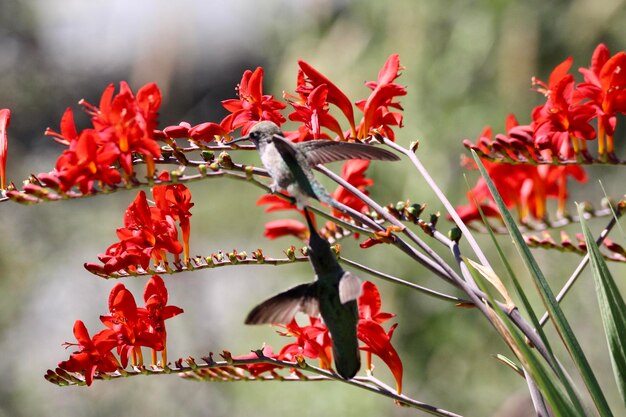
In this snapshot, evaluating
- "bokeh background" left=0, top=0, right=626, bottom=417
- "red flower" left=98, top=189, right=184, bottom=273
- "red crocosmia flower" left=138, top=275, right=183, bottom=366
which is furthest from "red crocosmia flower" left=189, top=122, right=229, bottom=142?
"bokeh background" left=0, top=0, right=626, bottom=417

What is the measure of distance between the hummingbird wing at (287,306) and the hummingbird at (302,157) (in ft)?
0.35

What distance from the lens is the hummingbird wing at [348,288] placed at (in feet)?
3.06

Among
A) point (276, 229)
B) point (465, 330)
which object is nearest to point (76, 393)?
point (465, 330)

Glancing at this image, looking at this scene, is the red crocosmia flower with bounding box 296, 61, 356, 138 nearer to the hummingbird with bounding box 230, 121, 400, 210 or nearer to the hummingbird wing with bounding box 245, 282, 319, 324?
the hummingbird with bounding box 230, 121, 400, 210

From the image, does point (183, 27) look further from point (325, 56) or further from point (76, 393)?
point (76, 393)

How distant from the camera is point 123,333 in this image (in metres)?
1.21

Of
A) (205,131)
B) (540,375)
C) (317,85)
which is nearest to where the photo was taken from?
(540,375)

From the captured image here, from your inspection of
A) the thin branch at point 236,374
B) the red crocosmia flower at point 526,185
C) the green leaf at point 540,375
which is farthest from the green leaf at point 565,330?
the red crocosmia flower at point 526,185

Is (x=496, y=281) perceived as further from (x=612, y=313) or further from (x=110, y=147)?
(x=110, y=147)

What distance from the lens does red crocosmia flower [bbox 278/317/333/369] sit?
3.96 feet

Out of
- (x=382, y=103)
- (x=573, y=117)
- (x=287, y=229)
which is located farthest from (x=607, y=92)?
(x=287, y=229)

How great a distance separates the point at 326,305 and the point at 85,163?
35cm

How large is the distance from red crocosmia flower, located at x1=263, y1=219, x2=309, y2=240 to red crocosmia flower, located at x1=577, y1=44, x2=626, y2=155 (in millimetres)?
528

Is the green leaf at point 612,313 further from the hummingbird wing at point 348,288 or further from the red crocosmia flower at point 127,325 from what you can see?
the red crocosmia flower at point 127,325
